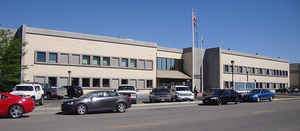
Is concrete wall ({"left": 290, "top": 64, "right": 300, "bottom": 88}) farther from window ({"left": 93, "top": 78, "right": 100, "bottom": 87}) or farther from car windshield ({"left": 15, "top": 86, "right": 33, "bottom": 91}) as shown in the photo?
car windshield ({"left": 15, "top": 86, "right": 33, "bottom": 91})

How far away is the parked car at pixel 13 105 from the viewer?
1494 centimetres

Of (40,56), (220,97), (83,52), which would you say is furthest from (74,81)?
(220,97)

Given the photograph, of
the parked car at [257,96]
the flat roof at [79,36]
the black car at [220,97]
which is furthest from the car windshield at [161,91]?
the flat roof at [79,36]

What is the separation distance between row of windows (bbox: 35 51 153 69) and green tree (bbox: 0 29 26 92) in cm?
518

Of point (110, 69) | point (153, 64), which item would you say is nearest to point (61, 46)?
point (110, 69)

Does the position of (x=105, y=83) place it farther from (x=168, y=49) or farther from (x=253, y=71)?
(x=253, y=71)

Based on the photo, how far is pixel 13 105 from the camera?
15188 millimetres

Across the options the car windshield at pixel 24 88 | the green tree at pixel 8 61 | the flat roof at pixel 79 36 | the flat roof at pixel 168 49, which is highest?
the flat roof at pixel 79 36

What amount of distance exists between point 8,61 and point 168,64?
1097 inches

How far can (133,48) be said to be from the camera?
45062mm

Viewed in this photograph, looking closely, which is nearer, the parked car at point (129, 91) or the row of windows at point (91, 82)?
the parked car at point (129, 91)

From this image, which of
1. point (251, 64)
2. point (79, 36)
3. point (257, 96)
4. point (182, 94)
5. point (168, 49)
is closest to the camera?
point (182, 94)

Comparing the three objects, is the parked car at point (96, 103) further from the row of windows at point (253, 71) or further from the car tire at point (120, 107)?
the row of windows at point (253, 71)

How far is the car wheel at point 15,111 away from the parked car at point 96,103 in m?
2.80
